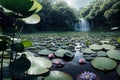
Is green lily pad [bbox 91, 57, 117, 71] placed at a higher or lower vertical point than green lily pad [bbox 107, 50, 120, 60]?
lower

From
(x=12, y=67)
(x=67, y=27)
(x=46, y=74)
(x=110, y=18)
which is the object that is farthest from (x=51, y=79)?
(x=67, y=27)

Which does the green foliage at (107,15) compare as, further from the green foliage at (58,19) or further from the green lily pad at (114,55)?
the green lily pad at (114,55)

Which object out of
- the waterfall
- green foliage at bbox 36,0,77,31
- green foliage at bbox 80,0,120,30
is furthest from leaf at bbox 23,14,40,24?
the waterfall

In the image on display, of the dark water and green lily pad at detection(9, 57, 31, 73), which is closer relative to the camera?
green lily pad at detection(9, 57, 31, 73)

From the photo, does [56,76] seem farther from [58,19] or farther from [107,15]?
[58,19]

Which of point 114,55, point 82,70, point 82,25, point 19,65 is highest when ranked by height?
point 82,25

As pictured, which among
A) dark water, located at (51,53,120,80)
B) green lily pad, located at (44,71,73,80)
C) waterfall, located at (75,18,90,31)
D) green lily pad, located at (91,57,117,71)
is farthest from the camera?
waterfall, located at (75,18,90,31)

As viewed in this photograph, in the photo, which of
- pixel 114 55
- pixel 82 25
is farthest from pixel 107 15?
pixel 114 55

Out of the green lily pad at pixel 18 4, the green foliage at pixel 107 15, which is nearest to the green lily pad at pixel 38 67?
the green lily pad at pixel 18 4

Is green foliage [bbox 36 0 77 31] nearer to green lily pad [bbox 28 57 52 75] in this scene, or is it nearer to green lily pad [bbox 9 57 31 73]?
green lily pad [bbox 28 57 52 75]

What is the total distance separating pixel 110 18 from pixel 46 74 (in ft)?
59.8

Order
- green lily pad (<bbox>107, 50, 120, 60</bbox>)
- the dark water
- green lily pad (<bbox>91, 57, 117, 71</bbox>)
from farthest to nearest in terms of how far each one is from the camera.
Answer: green lily pad (<bbox>107, 50, 120, 60</bbox>) → green lily pad (<bbox>91, 57, 117, 71</bbox>) → the dark water

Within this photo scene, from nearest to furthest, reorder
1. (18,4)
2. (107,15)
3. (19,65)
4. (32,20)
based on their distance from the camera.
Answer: (18,4) < (19,65) < (32,20) < (107,15)

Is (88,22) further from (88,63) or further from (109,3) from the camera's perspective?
(88,63)
